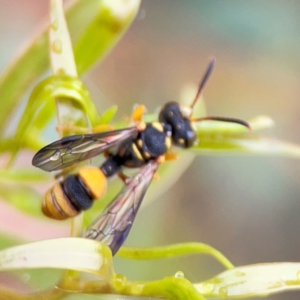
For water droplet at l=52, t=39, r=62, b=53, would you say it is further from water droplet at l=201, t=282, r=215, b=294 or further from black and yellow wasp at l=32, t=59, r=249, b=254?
water droplet at l=201, t=282, r=215, b=294

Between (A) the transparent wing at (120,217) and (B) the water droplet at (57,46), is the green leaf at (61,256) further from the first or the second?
(B) the water droplet at (57,46)

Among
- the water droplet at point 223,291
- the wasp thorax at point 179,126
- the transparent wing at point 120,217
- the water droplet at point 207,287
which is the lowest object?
the water droplet at point 223,291

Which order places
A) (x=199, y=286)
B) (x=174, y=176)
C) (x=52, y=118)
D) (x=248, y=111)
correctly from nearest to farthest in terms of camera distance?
(x=199, y=286) < (x=52, y=118) < (x=174, y=176) < (x=248, y=111)

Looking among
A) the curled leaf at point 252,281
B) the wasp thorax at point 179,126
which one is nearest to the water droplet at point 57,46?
the wasp thorax at point 179,126

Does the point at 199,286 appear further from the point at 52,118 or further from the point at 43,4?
the point at 43,4

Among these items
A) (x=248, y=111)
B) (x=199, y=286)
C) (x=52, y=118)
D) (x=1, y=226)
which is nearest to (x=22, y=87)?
(x=52, y=118)

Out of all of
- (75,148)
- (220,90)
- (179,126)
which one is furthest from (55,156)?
(220,90)

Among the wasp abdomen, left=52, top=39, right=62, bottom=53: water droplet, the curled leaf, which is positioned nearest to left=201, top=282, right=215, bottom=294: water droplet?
the curled leaf
